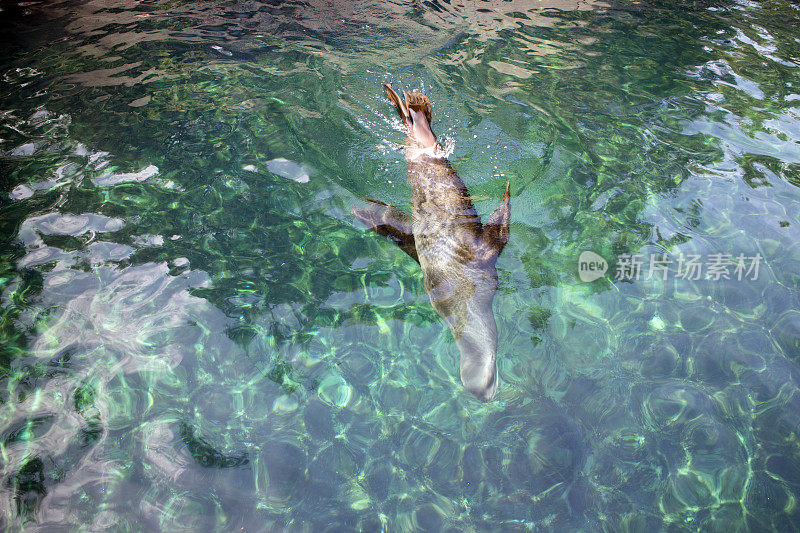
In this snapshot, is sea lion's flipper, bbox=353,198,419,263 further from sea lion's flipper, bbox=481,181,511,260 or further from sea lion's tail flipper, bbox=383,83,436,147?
sea lion's tail flipper, bbox=383,83,436,147

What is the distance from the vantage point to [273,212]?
15.6 ft

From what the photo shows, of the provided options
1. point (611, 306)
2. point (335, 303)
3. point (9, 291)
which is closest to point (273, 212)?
point (335, 303)

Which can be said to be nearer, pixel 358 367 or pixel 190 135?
pixel 358 367

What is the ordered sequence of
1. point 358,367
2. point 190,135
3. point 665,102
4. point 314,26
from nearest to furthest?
point 358,367 → point 190,135 → point 665,102 → point 314,26

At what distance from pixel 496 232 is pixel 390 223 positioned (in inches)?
38.6

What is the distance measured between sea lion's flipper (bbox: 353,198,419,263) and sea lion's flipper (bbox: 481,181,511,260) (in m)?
0.62

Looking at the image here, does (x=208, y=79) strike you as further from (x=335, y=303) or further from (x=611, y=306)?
(x=611, y=306)

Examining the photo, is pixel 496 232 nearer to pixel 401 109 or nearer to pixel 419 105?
pixel 419 105

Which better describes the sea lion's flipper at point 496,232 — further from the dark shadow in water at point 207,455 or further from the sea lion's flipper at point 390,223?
the dark shadow in water at point 207,455

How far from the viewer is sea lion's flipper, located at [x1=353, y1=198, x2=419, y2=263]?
4.32m

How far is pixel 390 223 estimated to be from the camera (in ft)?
14.6

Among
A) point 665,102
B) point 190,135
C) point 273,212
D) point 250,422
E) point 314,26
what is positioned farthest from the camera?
point 314,26

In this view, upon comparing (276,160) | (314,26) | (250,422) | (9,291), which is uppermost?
(314,26)

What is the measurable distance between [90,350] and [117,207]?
1.77 meters
